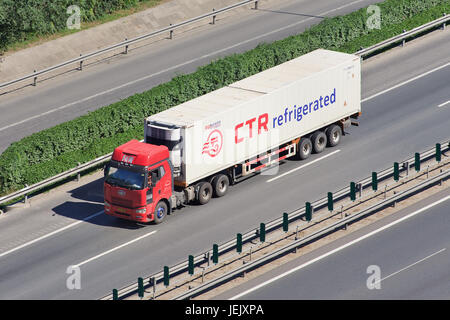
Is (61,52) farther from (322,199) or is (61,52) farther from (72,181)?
(322,199)

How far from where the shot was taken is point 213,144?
4672 cm

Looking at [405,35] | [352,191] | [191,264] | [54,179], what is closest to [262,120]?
[352,191]

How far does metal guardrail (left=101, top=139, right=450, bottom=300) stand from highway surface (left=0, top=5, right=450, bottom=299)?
121 cm

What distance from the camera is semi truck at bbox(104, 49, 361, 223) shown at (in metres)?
45.4

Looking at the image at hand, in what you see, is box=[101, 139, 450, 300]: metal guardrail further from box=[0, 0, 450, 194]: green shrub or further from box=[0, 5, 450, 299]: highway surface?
box=[0, 0, 450, 194]: green shrub

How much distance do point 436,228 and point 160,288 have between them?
10.7 metres

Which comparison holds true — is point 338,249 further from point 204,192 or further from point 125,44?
point 125,44

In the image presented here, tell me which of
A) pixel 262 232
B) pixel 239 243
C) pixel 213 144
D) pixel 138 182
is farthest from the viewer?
pixel 213 144

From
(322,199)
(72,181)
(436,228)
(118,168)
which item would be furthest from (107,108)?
(436,228)

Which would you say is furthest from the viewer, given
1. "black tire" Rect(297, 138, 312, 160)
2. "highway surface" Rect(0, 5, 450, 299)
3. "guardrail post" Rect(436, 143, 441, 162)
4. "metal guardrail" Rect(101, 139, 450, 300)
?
"black tire" Rect(297, 138, 312, 160)

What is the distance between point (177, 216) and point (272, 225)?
15.6ft

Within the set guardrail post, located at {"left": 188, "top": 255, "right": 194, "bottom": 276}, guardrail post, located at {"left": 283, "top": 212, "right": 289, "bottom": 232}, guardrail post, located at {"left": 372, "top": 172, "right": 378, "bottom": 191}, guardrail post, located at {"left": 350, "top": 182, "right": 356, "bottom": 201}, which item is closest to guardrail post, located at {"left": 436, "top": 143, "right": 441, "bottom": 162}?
guardrail post, located at {"left": 372, "top": 172, "right": 378, "bottom": 191}

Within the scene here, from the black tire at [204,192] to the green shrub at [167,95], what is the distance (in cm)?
614

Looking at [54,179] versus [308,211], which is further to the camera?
[54,179]
